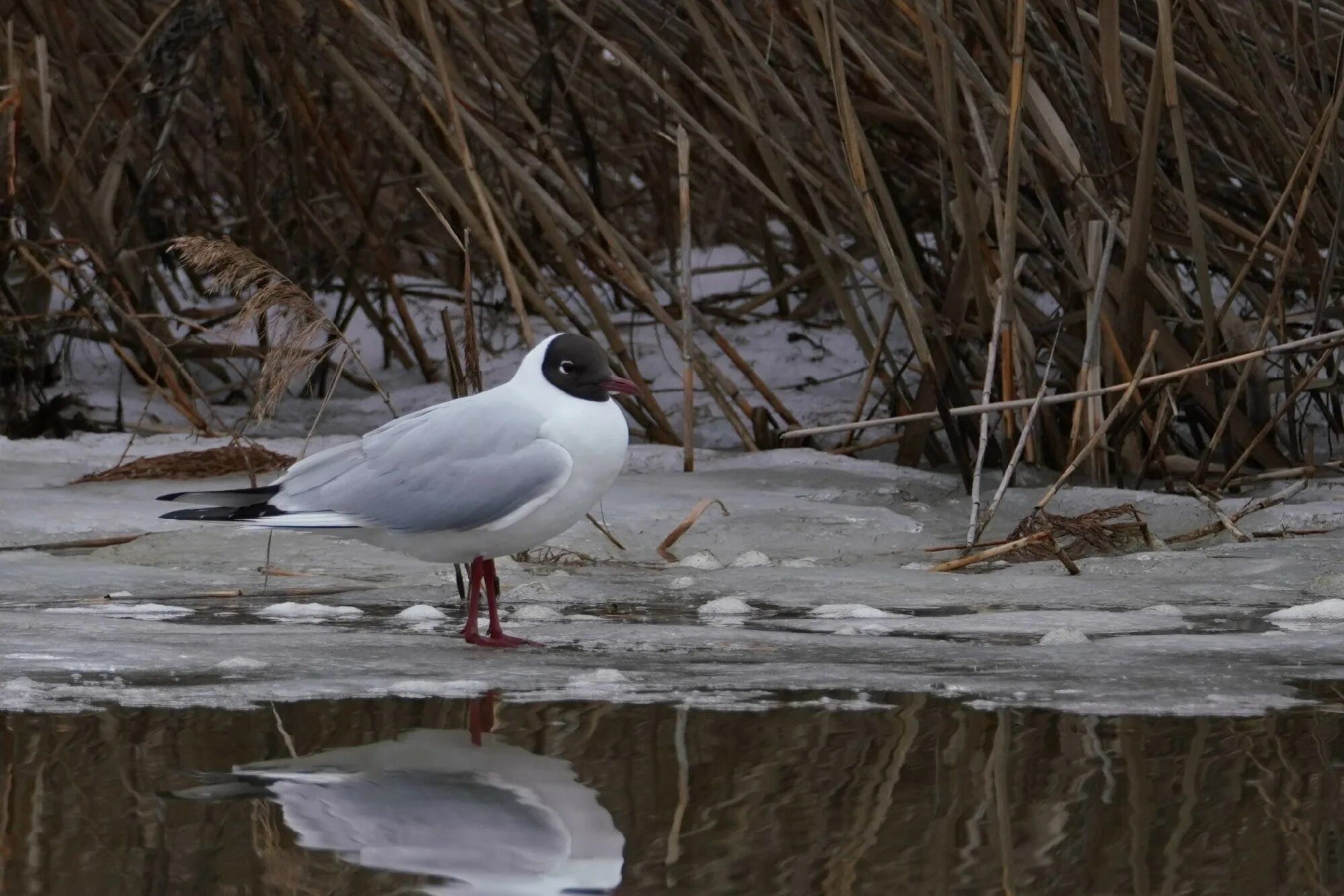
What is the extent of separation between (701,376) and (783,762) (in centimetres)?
298

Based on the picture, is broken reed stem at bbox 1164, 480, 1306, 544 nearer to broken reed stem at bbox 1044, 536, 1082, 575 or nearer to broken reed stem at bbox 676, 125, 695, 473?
broken reed stem at bbox 1044, 536, 1082, 575

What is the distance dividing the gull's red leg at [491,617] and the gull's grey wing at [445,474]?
0.34 feet

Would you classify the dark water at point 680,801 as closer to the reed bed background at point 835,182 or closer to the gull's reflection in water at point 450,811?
the gull's reflection in water at point 450,811

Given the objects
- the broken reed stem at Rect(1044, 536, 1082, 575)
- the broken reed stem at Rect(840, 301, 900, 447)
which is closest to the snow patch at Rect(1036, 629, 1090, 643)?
the broken reed stem at Rect(1044, 536, 1082, 575)

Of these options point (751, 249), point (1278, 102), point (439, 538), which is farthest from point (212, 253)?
point (751, 249)

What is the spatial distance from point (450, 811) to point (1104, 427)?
2.66 m

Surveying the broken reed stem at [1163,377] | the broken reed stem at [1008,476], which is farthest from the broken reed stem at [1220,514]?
the broken reed stem at [1008,476]

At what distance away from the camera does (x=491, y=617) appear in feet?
10.6

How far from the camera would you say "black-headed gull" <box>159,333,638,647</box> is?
3.30 m

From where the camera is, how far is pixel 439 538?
3344 millimetres

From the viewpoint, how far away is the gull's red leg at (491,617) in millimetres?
3129

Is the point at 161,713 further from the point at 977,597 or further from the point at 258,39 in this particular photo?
the point at 258,39

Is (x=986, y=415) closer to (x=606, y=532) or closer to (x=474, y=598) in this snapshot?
(x=606, y=532)

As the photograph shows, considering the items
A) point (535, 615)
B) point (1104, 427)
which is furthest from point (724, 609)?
point (1104, 427)
